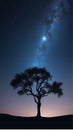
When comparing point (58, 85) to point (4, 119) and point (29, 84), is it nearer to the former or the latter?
point (29, 84)

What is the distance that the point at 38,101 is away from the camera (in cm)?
1593

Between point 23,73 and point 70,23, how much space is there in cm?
456

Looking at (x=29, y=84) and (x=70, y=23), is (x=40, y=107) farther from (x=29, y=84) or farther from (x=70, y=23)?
(x=70, y=23)

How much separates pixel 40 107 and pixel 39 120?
0.71m

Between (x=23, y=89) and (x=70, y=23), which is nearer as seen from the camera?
(x=70, y=23)

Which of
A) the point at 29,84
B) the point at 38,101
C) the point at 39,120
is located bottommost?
the point at 39,120

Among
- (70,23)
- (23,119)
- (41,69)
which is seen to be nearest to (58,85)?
(41,69)

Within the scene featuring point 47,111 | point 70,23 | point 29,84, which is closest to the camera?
point 70,23

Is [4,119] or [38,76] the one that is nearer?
[4,119]

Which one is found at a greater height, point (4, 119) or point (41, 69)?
point (41, 69)

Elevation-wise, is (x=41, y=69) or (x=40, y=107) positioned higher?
(x=41, y=69)

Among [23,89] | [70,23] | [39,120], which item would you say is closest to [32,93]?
[23,89]

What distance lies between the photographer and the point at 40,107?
51.4 feet

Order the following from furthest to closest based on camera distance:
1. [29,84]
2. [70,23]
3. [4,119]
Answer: [29,84]
[4,119]
[70,23]
